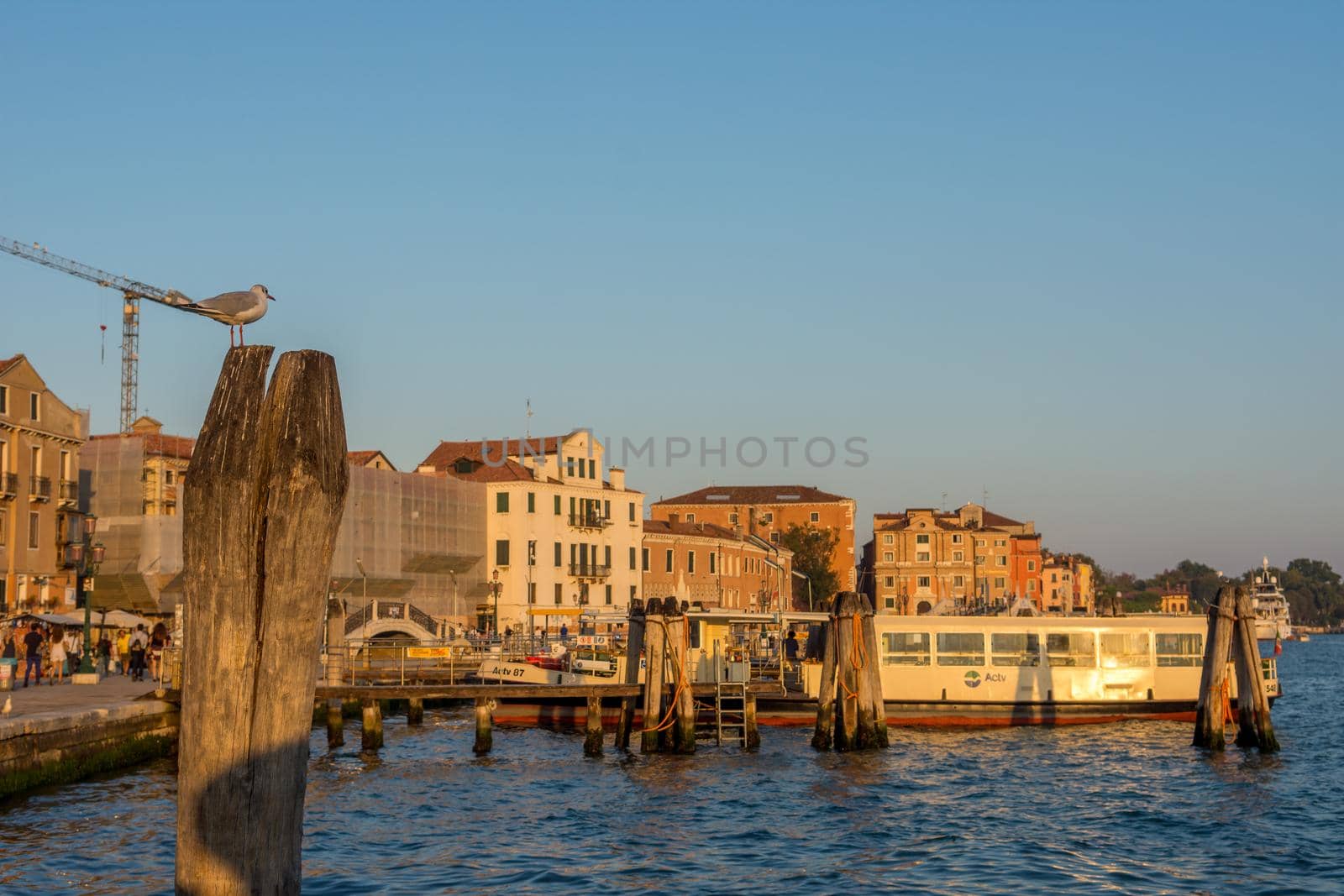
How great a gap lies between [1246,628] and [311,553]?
26.9m

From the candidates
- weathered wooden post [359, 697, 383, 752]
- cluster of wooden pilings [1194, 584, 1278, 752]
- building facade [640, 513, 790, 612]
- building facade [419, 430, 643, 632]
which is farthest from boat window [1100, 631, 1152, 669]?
building facade [640, 513, 790, 612]

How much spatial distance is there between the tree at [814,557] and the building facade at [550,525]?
28200mm

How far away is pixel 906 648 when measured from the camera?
36.6 meters

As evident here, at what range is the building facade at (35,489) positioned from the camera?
48.1 meters

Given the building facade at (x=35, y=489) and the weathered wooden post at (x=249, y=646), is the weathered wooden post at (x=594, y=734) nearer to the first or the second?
the weathered wooden post at (x=249, y=646)

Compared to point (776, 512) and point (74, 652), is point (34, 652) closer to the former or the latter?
point (74, 652)

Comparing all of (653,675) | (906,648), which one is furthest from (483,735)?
(906,648)

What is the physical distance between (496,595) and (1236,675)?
4552 centimetres

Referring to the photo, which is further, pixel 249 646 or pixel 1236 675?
pixel 1236 675

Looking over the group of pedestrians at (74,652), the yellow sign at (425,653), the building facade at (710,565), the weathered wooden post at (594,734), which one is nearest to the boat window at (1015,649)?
the weathered wooden post at (594,734)

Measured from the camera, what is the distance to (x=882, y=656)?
1436 inches

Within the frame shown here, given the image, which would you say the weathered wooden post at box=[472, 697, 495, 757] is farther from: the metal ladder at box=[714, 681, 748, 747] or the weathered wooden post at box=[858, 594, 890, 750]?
the weathered wooden post at box=[858, 594, 890, 750]

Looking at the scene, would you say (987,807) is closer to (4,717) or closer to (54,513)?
(4,717)

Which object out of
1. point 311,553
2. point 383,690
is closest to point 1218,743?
point 383,690
